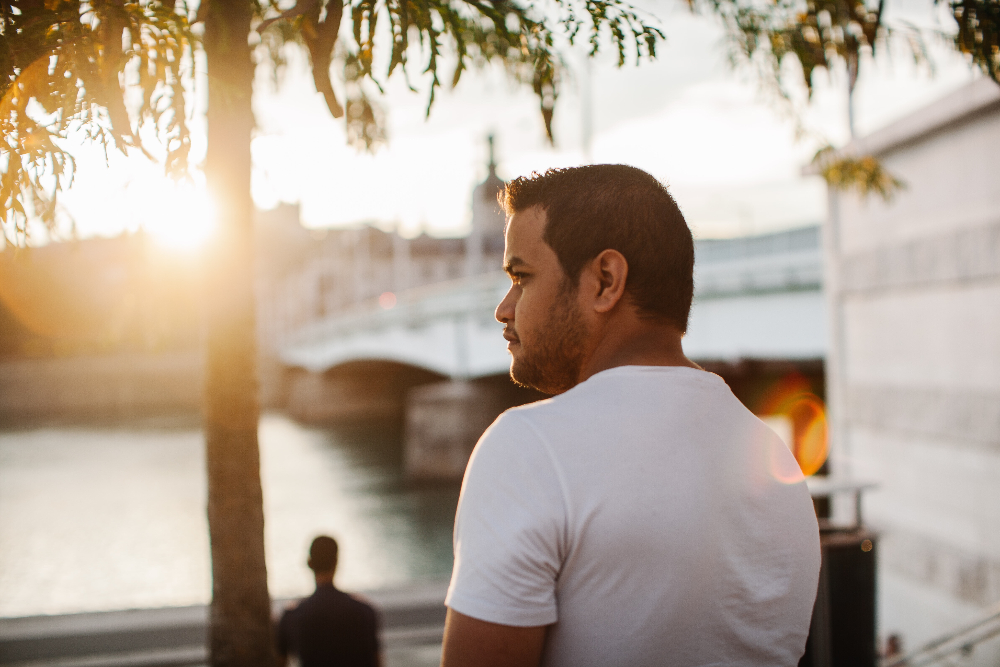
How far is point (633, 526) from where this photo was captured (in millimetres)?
934

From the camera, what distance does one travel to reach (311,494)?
2581 centimetres

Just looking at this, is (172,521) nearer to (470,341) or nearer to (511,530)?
(470,341)

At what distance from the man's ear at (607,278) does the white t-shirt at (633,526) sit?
0.36 ft

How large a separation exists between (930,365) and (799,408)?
13.3 meters

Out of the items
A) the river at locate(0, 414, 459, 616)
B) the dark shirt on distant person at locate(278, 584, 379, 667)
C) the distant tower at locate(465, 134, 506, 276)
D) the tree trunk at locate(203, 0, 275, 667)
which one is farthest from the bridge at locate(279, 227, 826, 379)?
the distant tower at locate(465, 134, 506, 276)

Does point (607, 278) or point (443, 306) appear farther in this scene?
point (443, 306)

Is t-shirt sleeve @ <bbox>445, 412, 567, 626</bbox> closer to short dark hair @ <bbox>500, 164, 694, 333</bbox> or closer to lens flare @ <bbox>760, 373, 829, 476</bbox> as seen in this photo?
short dark hair @ <bbox>500, 164, 694, 333</bbox>

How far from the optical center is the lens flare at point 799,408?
57.0 ft

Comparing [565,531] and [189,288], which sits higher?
[189,288]

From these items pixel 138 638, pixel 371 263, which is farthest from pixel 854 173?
pixel 371 263

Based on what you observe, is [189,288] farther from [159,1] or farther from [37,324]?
[37,324]

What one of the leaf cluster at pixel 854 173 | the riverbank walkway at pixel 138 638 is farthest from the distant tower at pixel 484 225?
the leaf cluster at pixel 854 173

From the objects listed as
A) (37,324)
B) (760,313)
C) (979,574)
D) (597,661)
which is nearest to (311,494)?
(760,313)

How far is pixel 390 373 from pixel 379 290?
22.1m
